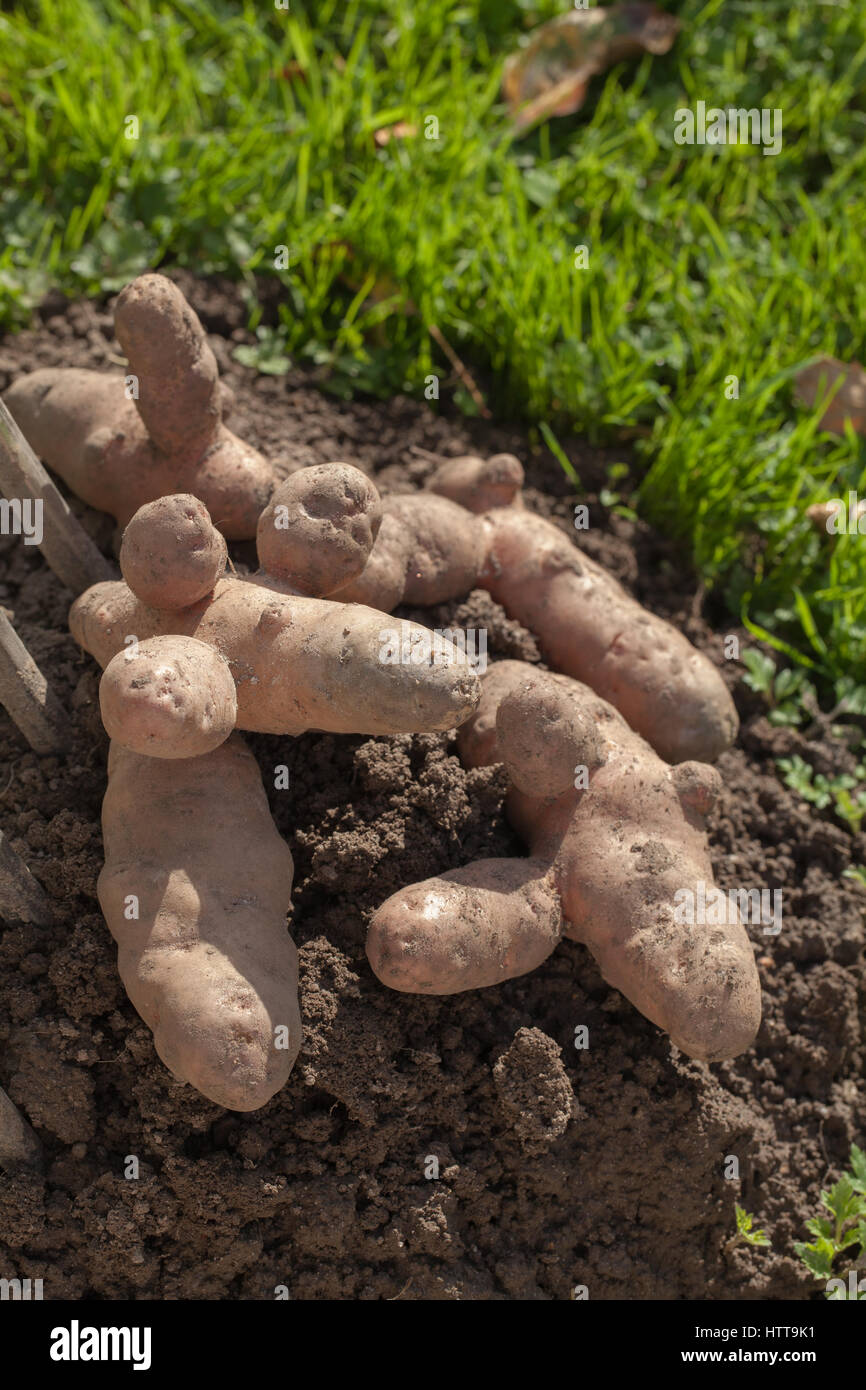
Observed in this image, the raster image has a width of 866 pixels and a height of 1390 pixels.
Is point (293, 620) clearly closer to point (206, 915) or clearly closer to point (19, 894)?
point (206, 915)

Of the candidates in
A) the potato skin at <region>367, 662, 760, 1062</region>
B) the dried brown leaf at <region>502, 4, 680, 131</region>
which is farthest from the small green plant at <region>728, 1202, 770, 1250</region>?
the dried brown leaf at <region>502, 4, 680, 131</region>

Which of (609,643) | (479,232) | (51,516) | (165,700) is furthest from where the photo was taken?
(479,232)

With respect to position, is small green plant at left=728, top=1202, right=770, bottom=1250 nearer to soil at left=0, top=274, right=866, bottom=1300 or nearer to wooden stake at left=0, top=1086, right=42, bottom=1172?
soil at left=0, top=274, right=866, bottom=1300

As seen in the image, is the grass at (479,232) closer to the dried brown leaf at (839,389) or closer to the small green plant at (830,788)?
the dried brown leaf at (839,389)

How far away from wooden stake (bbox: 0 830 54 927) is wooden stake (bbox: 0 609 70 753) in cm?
25

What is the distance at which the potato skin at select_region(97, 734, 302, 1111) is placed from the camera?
215 centimetres

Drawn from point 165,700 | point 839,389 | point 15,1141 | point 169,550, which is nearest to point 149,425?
point 169,550

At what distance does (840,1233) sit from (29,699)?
2170 mm

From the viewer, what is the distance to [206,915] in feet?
7.39

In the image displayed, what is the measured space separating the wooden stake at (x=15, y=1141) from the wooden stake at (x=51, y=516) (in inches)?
45.4

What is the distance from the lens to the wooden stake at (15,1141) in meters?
2.33

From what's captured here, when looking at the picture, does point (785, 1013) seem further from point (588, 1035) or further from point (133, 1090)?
point (133, 1090)

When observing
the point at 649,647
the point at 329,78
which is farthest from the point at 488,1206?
the point at 329,78

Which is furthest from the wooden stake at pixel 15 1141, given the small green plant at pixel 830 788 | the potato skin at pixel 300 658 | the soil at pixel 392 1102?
the small green plant at pixel 830 788
